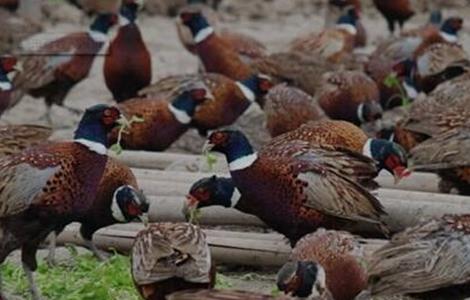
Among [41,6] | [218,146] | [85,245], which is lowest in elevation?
[41,6]

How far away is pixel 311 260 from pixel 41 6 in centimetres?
1136

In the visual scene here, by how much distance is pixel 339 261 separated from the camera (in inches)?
332

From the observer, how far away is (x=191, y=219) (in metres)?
9.64

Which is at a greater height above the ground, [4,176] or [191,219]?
[4,176]

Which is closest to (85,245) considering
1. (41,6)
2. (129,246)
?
(129,246)

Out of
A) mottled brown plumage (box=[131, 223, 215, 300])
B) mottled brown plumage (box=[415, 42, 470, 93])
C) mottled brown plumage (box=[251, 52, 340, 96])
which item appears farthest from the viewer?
mottled brown plumage (box=[251, 52, 340, 96])

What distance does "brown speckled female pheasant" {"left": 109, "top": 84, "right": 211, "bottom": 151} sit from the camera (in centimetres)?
1228

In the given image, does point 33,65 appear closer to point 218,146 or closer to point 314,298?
point 218,146

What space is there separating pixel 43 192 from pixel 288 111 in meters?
4.29

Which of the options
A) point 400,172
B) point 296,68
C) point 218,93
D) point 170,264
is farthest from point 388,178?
point 296,68

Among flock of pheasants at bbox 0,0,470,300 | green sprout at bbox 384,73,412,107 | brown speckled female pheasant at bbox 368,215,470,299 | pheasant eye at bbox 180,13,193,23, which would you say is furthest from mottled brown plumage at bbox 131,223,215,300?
pheasant eye at bbox 180,13,193,23

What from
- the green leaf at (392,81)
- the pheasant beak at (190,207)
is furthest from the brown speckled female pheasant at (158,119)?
the pheasant beak at (190,207)

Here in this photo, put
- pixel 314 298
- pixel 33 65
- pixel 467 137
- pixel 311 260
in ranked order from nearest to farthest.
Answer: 1. pixel 314 298
2. pixel 311 260
3. pixel 467 137
4. pixel 33 65

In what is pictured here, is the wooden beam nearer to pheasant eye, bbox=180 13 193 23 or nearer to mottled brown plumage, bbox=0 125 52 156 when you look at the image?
mottled brown plumage, bbox=0 125 52 156
